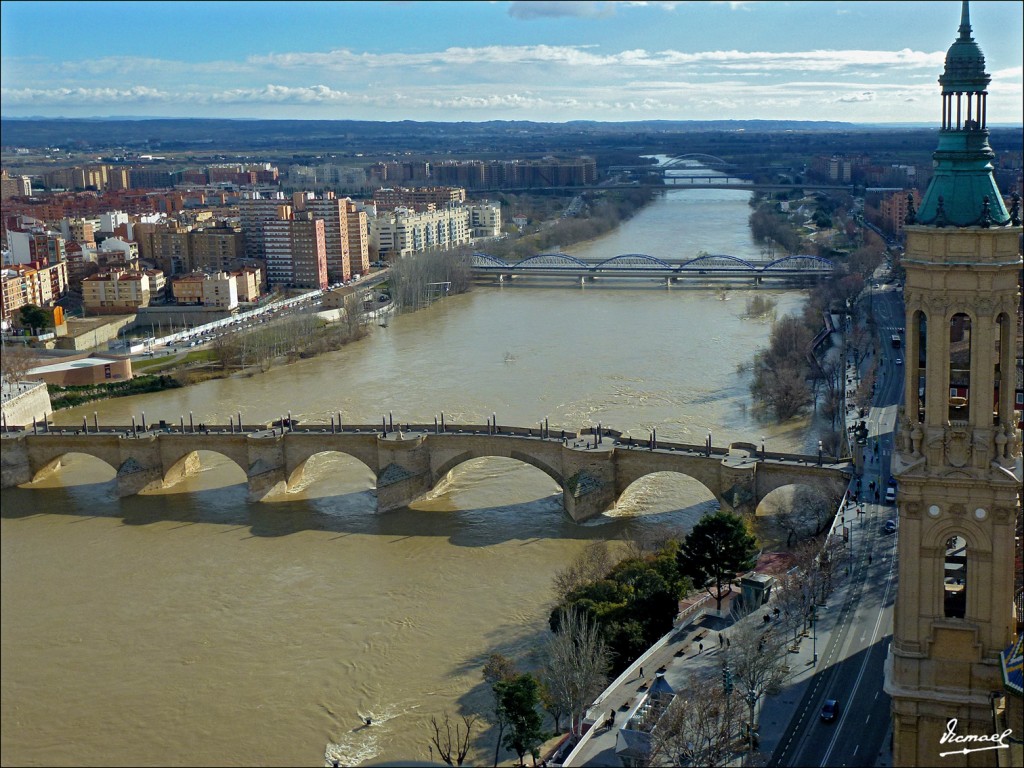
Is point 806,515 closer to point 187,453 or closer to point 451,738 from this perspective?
point 451,738

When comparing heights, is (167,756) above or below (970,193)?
below

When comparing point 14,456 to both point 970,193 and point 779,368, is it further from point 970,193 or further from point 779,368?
point 970,193

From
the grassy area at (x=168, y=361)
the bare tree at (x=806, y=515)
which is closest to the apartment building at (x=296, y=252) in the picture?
the grassy area at (x=168, y=361)

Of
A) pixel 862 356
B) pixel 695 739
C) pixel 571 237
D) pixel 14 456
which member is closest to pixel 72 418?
pixel 14 456

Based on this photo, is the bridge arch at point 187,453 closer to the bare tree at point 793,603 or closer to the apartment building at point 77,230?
the bare tree at point 793,603

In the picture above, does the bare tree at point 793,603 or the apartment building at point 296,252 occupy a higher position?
the apartment building at point 296,252
